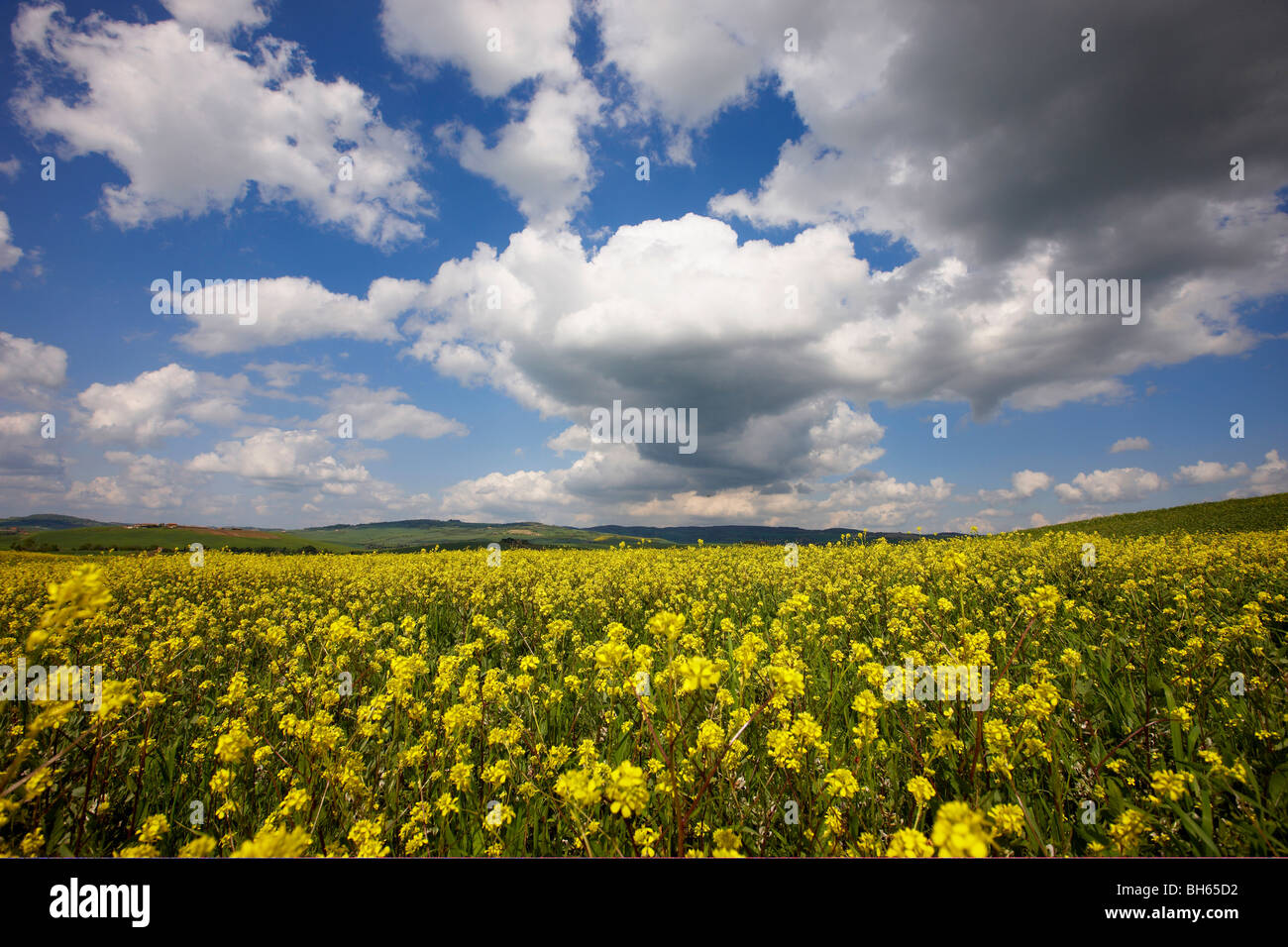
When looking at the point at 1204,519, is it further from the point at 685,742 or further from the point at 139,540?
the point at 139,540

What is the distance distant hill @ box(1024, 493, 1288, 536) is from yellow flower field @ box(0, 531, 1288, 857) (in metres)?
26.4

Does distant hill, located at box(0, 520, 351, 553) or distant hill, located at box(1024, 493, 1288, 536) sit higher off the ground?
distant hill, located at box(1024, 493, 1288, 536)

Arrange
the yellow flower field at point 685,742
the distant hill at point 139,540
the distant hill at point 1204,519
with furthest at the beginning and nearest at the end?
the distant hill at point 139,540 < the distant hill at point 1204,519 < the yellow flower field at point 685,742

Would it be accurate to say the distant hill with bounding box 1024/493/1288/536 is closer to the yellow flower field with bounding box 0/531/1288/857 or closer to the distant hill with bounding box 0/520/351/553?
the yellow flower field with bounding box 0/531/1288/857

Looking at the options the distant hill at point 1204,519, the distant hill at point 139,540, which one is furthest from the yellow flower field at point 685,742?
the distant hill at point 139,540

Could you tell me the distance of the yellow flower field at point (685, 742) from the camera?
7.32 ft

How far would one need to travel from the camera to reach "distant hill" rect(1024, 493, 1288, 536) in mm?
23406

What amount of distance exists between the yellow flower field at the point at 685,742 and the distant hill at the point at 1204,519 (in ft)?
86.5

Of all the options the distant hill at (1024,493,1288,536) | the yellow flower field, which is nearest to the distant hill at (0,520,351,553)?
the yellow flower field

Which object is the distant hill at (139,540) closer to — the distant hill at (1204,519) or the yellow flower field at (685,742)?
the yellow flower field at (685,742)

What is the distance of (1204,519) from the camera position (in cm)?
2719
